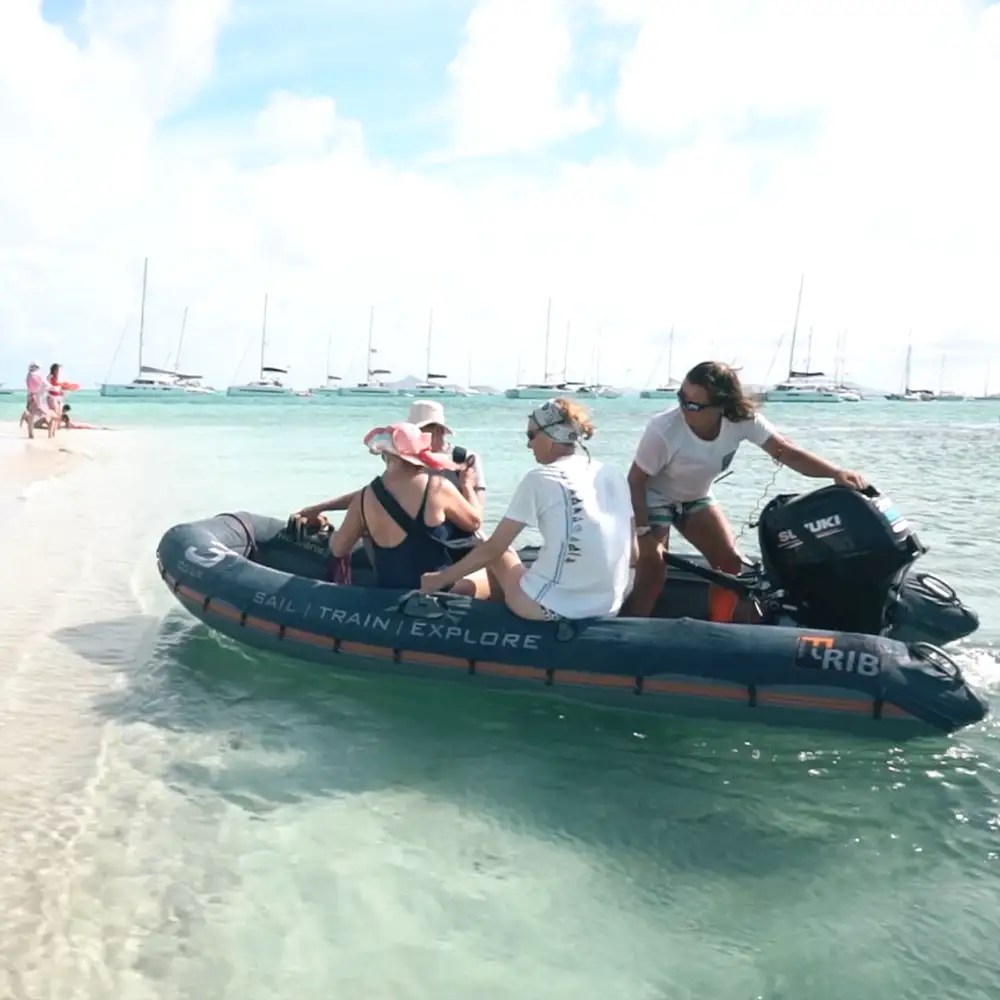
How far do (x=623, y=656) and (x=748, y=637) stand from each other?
1.74ft

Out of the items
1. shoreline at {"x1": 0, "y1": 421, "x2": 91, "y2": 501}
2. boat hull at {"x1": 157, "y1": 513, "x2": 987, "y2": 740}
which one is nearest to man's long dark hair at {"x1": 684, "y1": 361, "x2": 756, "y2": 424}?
boat hull at {"x1": 157, "y1": 513, "x2": 987, "y2": 740}

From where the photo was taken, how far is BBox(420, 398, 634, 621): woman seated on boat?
13.7 feet

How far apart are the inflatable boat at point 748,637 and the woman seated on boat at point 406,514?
0.53ft

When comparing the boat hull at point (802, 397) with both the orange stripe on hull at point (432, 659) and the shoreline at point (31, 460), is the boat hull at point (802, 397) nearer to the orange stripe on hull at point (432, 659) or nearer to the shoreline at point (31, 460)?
the shoreline at point (31, 460)

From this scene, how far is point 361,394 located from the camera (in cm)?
8238

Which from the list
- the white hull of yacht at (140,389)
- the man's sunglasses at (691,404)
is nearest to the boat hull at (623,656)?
the man's sunglasses at (691,404)

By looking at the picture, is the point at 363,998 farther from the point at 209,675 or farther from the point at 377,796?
the point at 209,675

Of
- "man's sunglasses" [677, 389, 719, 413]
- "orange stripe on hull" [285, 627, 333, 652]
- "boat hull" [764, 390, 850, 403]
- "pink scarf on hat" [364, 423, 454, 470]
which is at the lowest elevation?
"orange stripe on hull" [285, 627, 333, 652]

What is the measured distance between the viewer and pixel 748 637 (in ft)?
14.3

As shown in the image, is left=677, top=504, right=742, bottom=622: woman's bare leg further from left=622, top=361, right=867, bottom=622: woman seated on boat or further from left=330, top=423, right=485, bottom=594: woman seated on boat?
left=330, top=423, right=485, bottom=594: woman seated on boat

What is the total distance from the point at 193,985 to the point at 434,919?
704 millimetres

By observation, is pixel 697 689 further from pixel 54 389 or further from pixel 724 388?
pixel 54 389

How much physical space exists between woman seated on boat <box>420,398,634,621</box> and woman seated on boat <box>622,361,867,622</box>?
50 centimetres

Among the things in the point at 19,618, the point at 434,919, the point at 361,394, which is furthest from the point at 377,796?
the point at 361,394
